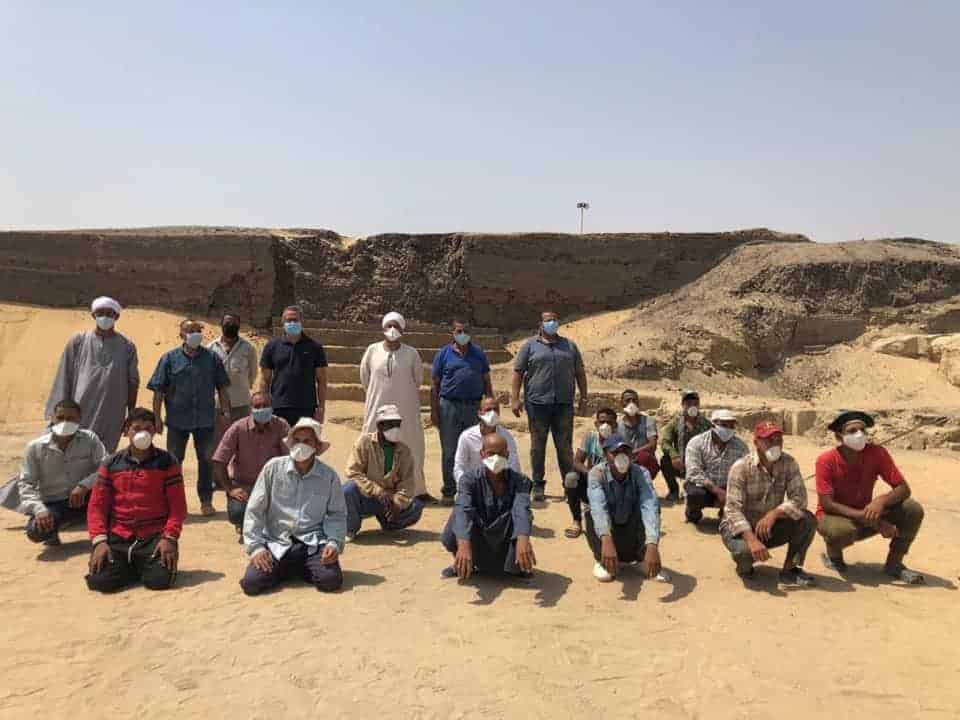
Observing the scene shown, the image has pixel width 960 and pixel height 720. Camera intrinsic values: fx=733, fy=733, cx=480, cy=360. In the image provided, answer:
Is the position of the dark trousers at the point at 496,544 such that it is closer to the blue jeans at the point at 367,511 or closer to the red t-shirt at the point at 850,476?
the blue jeans at the point at 367,511

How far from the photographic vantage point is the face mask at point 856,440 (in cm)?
452

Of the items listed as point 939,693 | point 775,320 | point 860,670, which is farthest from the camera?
point 775,320

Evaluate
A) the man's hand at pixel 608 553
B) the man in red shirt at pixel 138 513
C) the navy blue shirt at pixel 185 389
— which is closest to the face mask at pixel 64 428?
the man in red shirt at pixel 138 513

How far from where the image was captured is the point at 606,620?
150 inches

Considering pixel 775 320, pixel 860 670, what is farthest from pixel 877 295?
pixel 860 670

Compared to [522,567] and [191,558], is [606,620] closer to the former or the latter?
[522,567]

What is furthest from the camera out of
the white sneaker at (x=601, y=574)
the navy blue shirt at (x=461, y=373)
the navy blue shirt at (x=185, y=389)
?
the navy blue shirt at (x=461, y=373)

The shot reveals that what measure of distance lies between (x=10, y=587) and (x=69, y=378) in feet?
6.50

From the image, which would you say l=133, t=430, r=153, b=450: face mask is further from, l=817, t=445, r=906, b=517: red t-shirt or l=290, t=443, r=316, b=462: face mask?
l=817, t=445, r=906, b=517: red t-shirt

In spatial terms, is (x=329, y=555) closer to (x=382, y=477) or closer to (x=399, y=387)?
(x=382, y=477)

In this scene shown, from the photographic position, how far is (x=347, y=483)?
202 inches

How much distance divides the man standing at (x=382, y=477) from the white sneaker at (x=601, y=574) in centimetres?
140

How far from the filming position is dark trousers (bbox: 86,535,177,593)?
13.0 ft

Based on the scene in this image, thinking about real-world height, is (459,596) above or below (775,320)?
below
